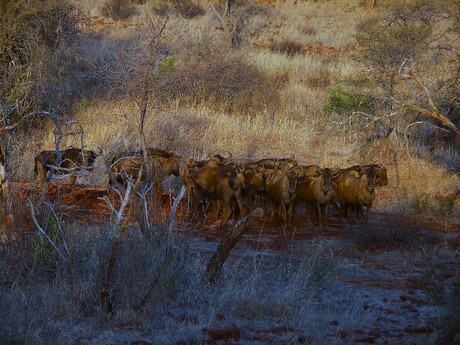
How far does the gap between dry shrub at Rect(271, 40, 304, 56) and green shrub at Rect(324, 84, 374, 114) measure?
12.3 m

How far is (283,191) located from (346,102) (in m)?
7.88

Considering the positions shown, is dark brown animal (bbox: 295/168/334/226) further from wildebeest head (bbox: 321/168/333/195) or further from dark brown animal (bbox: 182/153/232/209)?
dark brown animal (bbox: 182/153/232/209)

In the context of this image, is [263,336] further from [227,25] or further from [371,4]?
[371,4]

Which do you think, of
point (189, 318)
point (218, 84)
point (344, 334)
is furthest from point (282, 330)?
point (218, 84)

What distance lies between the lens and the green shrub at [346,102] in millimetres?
17344

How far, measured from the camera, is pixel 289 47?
3203 centimetres

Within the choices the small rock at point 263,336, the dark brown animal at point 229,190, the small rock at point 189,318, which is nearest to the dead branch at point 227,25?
the dark brown animal at point 229,190

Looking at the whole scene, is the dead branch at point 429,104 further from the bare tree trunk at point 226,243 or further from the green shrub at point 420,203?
the bare tree trunk at point 226,243

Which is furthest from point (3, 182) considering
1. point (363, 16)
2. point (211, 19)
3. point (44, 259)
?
point (363, 16)

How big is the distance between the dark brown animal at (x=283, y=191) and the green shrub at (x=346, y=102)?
6595 mm

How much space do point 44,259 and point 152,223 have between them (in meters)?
1.05

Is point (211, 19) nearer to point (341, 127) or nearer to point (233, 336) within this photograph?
point (341, 127)

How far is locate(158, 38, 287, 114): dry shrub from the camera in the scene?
20.5 m

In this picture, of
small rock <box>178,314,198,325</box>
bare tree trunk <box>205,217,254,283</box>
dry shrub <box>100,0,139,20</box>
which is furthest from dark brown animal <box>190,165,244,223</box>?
dry shrub <box>100,0,139,20</box>
